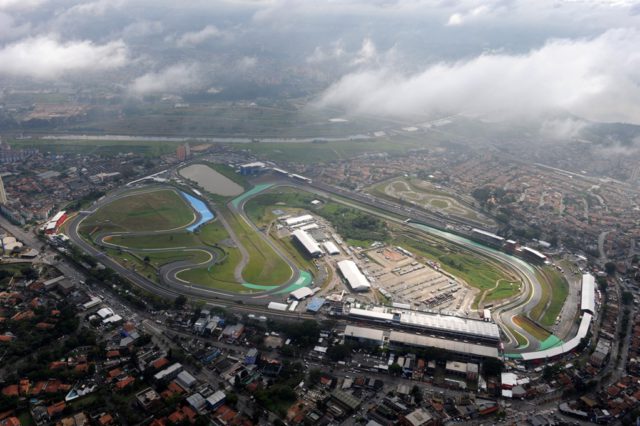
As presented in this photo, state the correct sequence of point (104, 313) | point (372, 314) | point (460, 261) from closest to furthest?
1. point (104, 313)
2. point (372, 314)
3. point (460, 261)

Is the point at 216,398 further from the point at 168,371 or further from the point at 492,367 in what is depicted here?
the point at 492,367

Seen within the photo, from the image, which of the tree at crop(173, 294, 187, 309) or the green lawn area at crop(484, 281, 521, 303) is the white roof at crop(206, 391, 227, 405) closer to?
the tree at crop(173, 294, 187, 309)

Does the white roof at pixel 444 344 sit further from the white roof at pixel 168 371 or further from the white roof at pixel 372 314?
the white roof at pixel 168 371

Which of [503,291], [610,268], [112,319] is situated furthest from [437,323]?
[112,319]

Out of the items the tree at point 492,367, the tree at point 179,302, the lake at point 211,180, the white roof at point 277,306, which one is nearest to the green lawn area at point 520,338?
the tree at point 492,367

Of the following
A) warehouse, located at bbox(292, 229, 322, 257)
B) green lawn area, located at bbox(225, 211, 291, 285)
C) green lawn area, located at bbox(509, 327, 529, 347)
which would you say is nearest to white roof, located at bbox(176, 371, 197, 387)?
green lawn area, located at bbox(225, 211, 291, 285)

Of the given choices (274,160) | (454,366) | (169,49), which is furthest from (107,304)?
(169,49)

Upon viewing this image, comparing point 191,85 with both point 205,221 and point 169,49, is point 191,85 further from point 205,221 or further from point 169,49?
point 205,221
